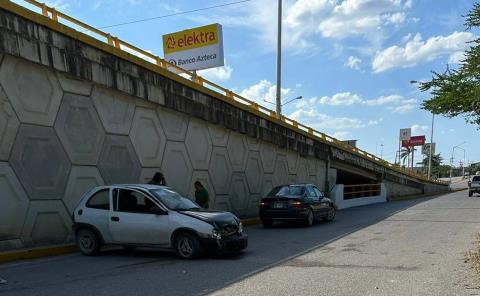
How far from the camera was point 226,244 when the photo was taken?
34.0 feet

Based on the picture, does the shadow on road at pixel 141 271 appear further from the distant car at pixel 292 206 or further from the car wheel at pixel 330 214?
the car wheel at pixel 330 214

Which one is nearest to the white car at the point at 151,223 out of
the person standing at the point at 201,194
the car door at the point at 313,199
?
the person standing at the point at 201,194

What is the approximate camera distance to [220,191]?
19922 millimetres

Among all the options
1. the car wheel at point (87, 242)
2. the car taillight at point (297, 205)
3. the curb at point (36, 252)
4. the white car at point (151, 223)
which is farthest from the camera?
the car taillight at point (297, 205)

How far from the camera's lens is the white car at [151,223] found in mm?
10289

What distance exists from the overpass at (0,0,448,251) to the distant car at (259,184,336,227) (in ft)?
8.31

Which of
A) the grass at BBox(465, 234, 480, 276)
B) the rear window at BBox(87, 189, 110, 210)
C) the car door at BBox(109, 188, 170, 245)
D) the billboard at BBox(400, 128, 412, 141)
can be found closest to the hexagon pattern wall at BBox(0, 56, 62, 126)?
the rear window at BBox(87, 189, 110, 210)

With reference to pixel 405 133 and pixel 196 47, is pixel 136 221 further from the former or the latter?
pixel 405 133

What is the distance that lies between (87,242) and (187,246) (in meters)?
2.54

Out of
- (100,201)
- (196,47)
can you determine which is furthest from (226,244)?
(196,47)

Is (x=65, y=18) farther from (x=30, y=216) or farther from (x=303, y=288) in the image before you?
(x=303, y=288)

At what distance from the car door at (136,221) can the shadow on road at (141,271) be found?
0.42 meters

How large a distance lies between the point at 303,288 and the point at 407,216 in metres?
14.9

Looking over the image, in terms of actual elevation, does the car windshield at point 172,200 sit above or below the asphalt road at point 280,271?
above
